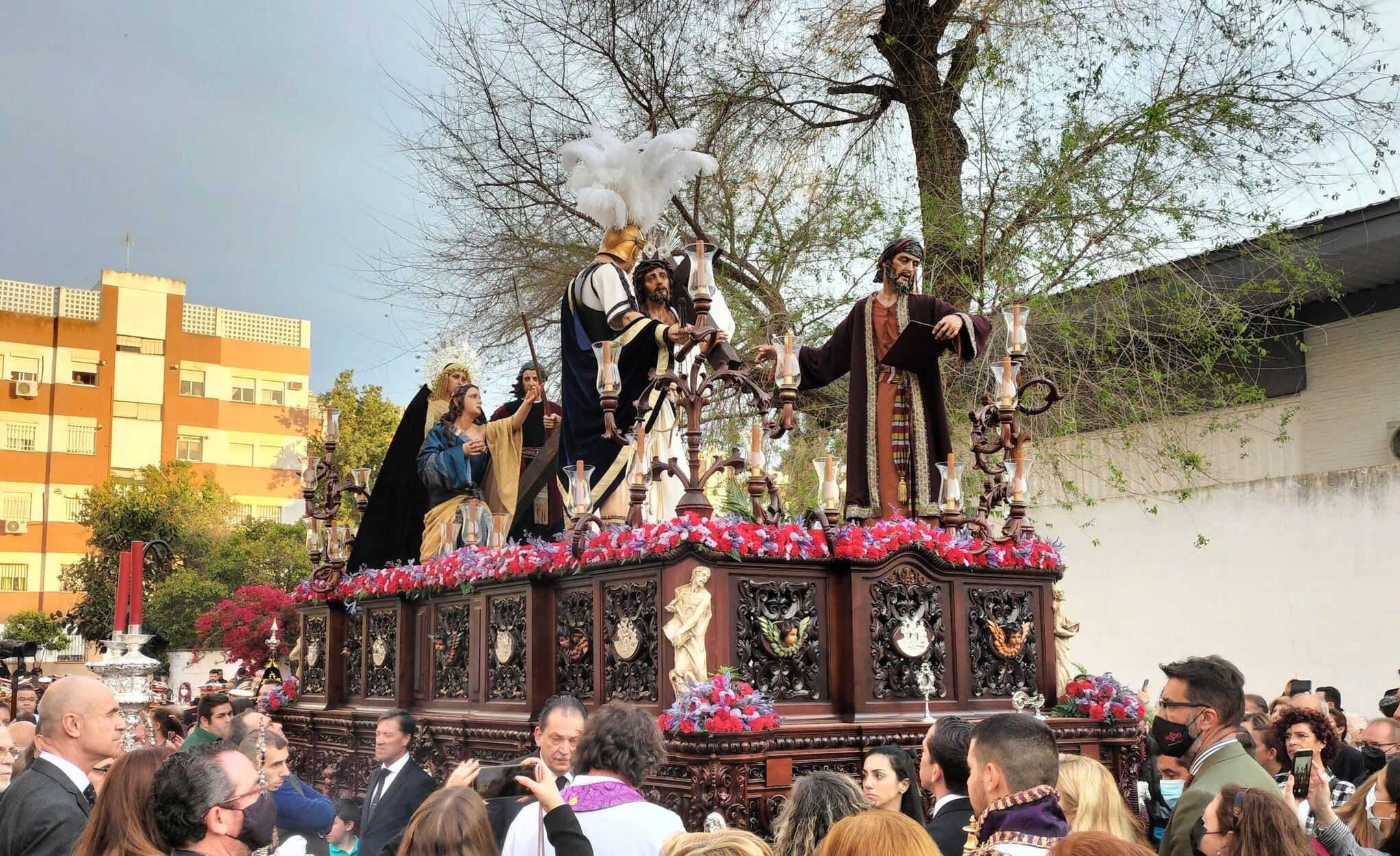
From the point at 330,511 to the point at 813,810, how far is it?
829cm

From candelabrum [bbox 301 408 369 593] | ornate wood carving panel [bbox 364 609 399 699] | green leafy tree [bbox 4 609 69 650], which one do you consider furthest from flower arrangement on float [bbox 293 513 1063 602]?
green leafy tree [bbox 4 609 69 650]

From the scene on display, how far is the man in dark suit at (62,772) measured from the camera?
474 cm

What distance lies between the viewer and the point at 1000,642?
8305 millimetres

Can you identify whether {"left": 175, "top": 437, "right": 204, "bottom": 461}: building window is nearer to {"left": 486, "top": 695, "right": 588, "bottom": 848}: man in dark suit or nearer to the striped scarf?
the striped scarf

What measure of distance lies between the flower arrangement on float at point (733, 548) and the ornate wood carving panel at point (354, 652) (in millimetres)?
1946

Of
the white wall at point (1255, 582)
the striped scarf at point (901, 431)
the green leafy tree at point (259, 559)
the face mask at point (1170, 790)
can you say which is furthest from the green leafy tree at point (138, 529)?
the face mask at point (1170, 790)

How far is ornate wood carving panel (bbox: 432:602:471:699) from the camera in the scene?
933cm

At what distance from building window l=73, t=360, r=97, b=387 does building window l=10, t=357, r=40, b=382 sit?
122 cm

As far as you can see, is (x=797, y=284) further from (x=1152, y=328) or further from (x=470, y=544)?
(x=470, y=544)

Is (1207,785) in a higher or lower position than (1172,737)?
lower

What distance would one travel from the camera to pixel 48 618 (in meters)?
43.3

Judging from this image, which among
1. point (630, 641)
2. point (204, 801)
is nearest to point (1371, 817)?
point (630, 641)

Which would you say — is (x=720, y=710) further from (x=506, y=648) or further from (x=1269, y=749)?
(x=1269, y=749)

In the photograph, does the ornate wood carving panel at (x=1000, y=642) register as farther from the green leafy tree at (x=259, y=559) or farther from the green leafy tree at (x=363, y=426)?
the green leafy tree at (x=259, y=559)
